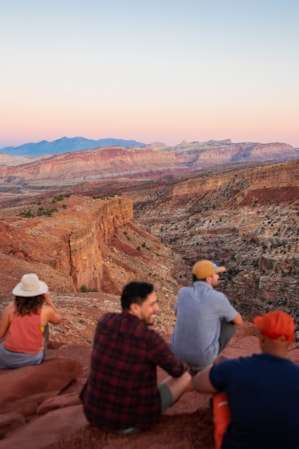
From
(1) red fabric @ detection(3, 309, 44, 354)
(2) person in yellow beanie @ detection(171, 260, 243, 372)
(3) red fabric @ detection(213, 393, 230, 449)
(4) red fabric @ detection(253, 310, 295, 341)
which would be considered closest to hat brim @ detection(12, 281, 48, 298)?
(1) red fabric @ detection(3, 309, 44, 354)

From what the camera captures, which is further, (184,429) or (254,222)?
(254,222)

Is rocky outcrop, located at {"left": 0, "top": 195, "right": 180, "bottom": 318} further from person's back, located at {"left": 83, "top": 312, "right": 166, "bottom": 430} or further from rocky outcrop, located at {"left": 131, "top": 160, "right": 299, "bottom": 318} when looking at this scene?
person's back, located at {"left": 83, "top": 312, "right": 166, "bottom": 430}

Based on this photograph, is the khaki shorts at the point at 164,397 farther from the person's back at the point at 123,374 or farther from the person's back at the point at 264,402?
the person's back at the point at 264,402

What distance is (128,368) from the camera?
11.2ft

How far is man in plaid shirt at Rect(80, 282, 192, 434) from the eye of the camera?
135 inches

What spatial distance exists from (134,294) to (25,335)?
240cm

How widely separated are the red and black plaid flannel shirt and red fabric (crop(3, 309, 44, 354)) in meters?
1.97

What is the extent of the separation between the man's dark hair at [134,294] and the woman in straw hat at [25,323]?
6.66 feet

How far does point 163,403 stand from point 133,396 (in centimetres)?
35

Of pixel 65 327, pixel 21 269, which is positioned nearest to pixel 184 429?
pixel 65 327

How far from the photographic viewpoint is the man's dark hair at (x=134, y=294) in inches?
140

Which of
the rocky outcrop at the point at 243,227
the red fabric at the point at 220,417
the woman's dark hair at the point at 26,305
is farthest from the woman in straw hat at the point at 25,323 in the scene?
the rocky outcrop at the point at 243,227

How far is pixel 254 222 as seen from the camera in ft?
141

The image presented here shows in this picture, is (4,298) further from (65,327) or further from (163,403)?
(163,403)
